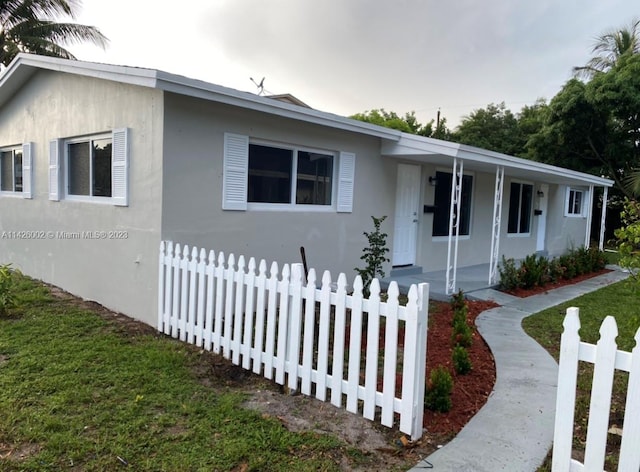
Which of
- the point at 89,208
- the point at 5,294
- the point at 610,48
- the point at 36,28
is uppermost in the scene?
the point at 610,48

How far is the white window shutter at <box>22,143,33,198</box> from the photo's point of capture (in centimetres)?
809

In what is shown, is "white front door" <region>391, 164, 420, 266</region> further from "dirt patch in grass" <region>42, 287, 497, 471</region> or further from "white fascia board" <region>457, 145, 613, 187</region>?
"dirt patch in grass" <region>42, 287, 497, 471</region>

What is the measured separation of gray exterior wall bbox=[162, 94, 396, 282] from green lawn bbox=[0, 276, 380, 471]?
173 centimetres

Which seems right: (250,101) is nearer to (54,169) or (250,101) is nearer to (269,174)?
(269,174)

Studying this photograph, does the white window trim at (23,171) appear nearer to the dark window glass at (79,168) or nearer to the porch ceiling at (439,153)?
the dark window glass at (79,168)

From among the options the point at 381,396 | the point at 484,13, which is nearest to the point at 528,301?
the point at 381,396

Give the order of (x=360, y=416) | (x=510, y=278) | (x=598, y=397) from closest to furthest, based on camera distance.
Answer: (x=598, y=397), (x=360, y=416), (x=510, y=278)

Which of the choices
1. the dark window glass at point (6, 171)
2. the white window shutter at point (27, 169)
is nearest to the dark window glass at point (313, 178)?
the white window shutter at point (27, 169)

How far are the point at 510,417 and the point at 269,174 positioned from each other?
4523 millimetres

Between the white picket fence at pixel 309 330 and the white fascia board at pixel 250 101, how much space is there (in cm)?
183

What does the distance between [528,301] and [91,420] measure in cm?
664

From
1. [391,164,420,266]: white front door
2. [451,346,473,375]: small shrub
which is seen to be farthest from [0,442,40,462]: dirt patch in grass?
[391,164,420,266]: white front door

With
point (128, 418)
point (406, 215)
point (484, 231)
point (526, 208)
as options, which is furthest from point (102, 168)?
point (526, 208)

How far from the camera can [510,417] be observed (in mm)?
3262
